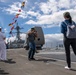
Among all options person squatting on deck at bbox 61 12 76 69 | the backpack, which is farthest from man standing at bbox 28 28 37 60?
the backpack

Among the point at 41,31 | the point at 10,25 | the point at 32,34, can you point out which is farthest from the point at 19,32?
the point at 32,34

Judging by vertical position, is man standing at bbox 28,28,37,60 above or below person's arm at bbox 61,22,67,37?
below

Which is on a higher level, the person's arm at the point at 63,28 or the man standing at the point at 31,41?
the person's arm at the point at 63,28

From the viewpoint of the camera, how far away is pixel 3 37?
12.7 metres

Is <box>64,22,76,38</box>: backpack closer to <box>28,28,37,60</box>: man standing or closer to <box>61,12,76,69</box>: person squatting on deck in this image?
<box>61,12,76,69</box>: person squatting on deck

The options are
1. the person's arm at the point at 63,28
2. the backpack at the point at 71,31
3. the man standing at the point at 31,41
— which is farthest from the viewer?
the man standing at the point at 31,41

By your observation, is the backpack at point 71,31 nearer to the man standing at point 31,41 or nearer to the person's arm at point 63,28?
the person's arm at point 63,28

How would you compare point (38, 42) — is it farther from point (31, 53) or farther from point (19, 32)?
point (19, 32)

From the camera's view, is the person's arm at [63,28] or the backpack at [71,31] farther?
the person's arm at [63,28]

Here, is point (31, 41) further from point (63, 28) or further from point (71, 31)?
point (71, 31)

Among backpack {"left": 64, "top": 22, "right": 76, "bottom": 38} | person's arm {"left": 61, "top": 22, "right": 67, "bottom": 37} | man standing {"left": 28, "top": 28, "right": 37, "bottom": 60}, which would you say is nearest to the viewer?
backpack {"left": 64, "top": 22, "right": 76, "bottom": 38}

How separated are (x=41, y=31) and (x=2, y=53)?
1053 inches

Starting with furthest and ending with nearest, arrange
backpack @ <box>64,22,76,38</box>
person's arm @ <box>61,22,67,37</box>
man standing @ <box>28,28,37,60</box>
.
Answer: man standing @ <box>28,28,37,60</box>, person's arm @ <box>61,22,67,37</box>, backpack @ <box>64,22,76,38</box>

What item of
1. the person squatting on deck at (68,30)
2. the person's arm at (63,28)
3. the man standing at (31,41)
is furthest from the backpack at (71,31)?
the man standing at (31,41)
